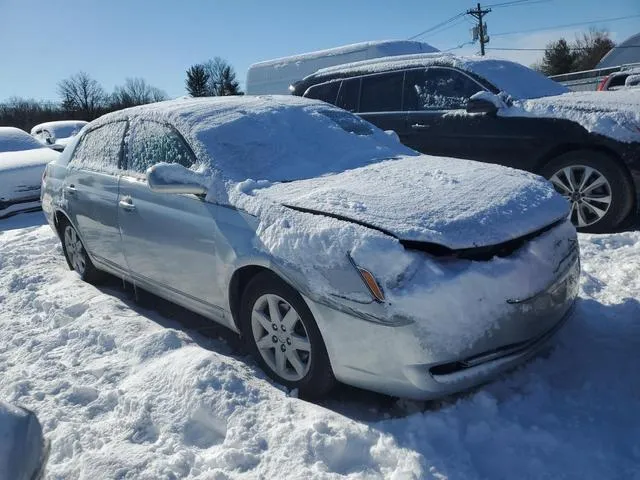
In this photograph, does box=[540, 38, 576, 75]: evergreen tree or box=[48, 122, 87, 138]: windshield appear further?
box=[540, 38, 576, 75]: evergreen tree

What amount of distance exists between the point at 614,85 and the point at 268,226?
563 inches

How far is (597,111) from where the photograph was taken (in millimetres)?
4840

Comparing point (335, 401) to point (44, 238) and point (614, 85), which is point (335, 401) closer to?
point (44, 238)

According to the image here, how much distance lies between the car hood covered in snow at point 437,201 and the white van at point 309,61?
7.62 metres

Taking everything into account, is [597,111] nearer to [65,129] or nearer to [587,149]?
[587,149]

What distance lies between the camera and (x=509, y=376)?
106 inches

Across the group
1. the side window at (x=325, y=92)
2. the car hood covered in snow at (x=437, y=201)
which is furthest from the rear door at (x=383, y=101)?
the car hood covered in snow at (x=437, y=201)

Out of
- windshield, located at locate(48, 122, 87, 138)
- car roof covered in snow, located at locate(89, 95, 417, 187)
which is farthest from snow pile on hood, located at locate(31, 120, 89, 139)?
car roof covered in snow, located at locate(89, 95, 417, 187)

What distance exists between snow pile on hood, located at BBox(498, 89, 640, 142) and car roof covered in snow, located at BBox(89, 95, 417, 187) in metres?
1.90

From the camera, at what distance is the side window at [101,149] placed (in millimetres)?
4035

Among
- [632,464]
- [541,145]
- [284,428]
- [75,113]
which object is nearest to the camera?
[632,464]

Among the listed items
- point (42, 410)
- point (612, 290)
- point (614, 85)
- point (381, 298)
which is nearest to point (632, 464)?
point (381, 298)

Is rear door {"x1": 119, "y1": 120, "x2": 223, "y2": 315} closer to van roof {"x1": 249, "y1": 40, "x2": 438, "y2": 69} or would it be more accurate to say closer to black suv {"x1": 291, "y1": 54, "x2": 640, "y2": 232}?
black suv {"x1": 291, "y1": 54, "x2": 640, "y2": 232}

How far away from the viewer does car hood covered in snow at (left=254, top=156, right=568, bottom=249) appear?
7.80 ft
